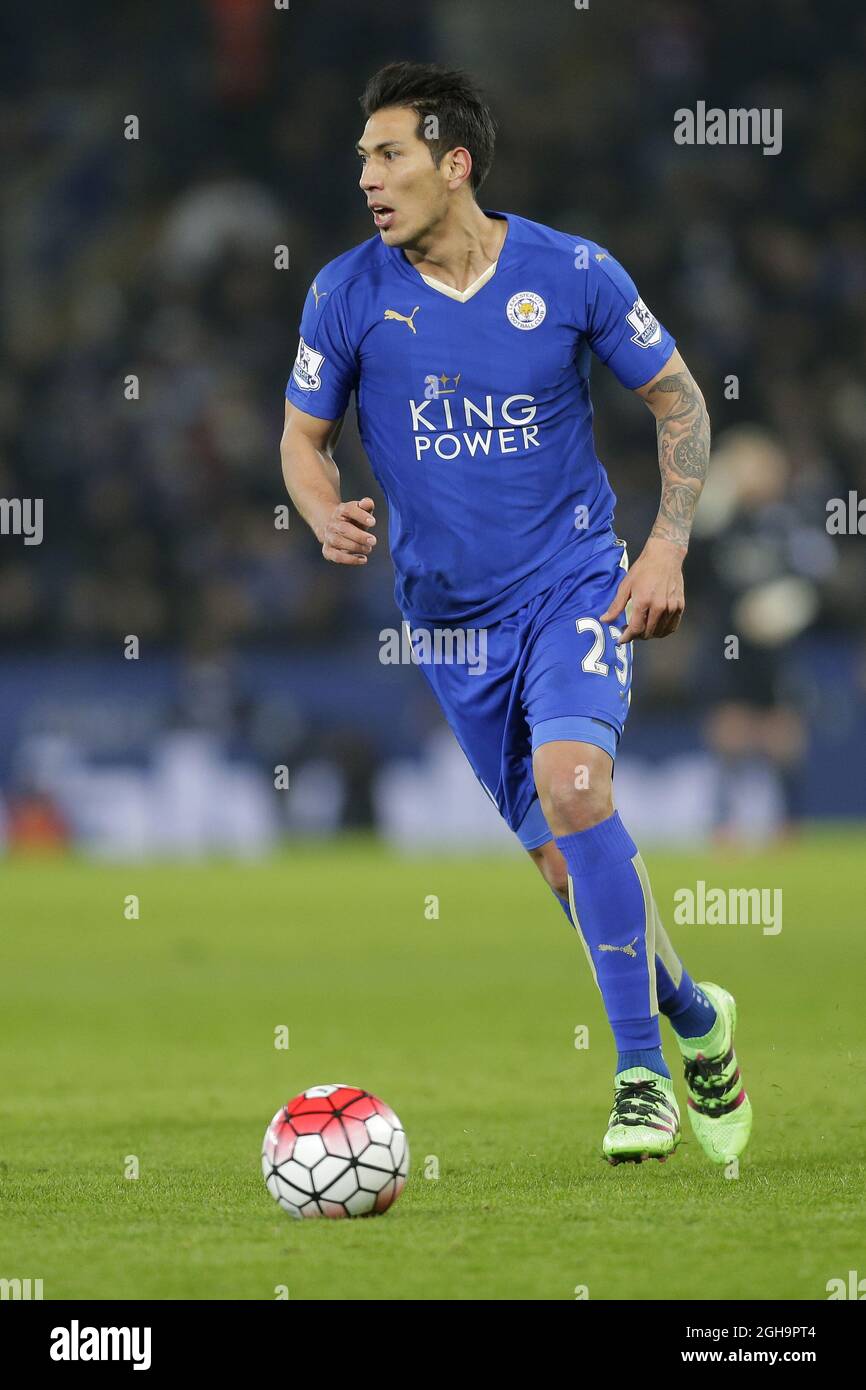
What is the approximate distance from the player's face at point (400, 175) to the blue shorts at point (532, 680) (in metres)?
0.92

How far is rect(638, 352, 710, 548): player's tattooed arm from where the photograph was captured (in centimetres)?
521

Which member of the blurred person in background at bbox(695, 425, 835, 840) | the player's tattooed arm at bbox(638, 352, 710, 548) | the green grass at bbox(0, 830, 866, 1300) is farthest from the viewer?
the blurred person in background at bbox(695, 425, 835, 840)

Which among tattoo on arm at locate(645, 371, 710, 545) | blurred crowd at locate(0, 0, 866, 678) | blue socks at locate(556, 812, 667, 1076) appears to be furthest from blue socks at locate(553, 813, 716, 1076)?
blurred crowd at locate(0, 0, 866, 678)

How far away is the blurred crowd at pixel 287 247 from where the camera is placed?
17.0 m

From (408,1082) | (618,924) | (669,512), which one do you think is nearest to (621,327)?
(669,512)

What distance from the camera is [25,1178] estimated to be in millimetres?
4898

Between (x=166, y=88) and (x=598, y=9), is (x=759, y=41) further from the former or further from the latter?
(x=166, y=88)

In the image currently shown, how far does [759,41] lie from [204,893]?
1153 cm

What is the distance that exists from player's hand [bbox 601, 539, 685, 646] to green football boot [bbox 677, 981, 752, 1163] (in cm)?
101

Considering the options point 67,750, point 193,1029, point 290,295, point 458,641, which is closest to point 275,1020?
point 193,1029

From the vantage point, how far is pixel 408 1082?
258 inches

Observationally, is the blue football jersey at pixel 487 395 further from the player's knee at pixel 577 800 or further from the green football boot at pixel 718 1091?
the green football boot at pixel 718 1091

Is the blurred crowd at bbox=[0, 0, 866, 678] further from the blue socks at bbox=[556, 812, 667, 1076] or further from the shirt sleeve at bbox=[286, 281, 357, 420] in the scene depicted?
the blue socks at bbox=[556, 812, 667, 1076]

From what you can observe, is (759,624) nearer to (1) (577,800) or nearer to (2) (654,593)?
(2) (654,593)
